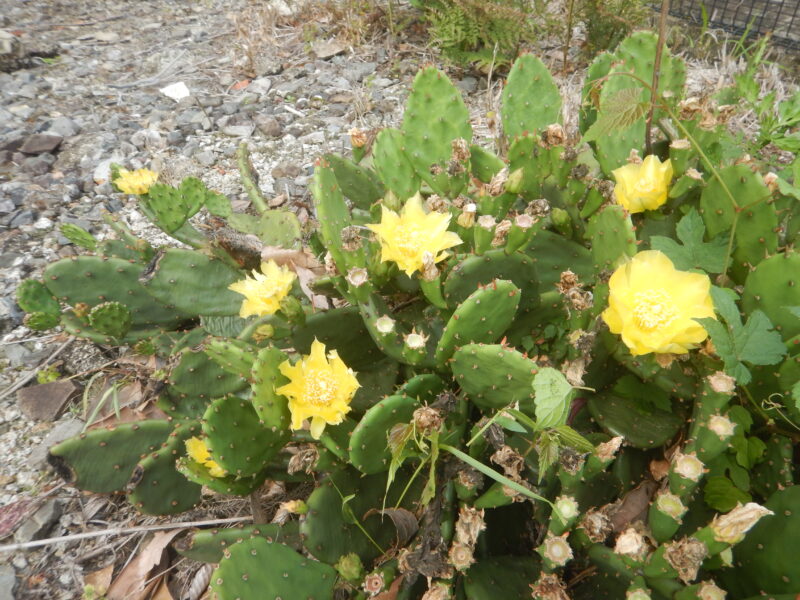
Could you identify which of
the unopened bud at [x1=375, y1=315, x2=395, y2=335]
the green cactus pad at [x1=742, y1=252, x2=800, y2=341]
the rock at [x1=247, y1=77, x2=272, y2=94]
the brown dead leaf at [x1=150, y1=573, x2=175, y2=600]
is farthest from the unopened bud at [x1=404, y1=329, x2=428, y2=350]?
the rock at [x1=247, y1=77, x2=272, y2=94]

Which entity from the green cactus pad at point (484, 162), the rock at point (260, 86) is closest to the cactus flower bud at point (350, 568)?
the green cactus pad at point (484, 162)

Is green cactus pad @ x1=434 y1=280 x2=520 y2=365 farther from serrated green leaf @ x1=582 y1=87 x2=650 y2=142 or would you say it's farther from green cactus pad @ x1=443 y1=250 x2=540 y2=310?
serrated green leaf @ x1=582 y1=87 x2=650 y2=142

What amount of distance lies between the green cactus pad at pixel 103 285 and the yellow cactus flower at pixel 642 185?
54.1 inches

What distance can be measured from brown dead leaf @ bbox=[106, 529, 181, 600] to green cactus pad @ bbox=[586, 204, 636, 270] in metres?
1.38

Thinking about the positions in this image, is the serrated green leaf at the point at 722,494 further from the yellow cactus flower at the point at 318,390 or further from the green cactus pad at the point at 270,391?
the green cactus pad at the point at 270,391

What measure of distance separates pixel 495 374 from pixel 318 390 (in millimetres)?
372

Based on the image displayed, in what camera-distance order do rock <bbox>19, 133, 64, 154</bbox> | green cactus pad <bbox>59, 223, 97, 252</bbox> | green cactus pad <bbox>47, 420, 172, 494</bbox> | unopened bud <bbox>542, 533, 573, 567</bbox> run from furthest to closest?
rock <bbox>19, 133, 64, 154</bbox> < green cactus pad <bbox>59, 223, 97, 252</bbox> < green cactus pad <bbox>47, 420, 172, 494</bbox> < unopened bud <bbox>542, 533, 573, 567</bbox>

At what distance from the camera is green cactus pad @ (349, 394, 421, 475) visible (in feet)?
3.65

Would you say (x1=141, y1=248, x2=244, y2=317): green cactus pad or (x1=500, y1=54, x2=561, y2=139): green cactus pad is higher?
(x1=500, y1=54, x2=561, y2=139): green cactus pad

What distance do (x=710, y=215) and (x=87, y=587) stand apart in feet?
6.19

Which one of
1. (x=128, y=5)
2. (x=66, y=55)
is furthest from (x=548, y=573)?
(x=128, y=5)

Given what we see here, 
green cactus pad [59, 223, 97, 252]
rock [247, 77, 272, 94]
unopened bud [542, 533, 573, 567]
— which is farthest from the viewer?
rock [247, 77, 272, 94]

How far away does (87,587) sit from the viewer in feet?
4.93

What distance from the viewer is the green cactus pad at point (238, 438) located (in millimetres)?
1179
